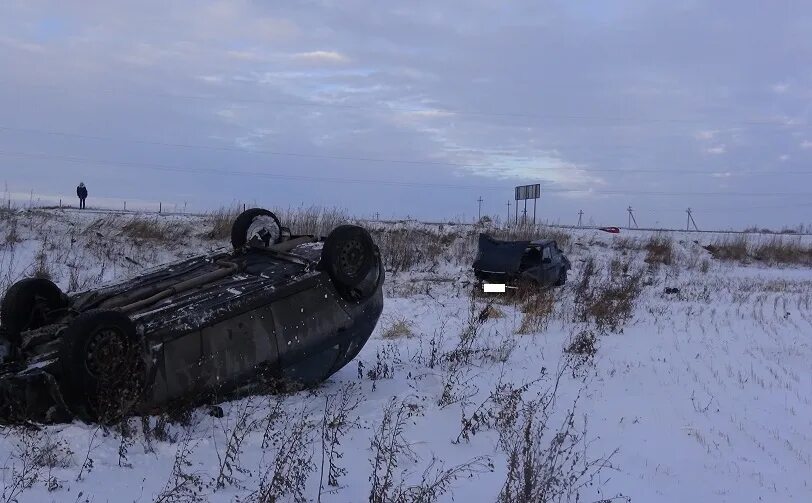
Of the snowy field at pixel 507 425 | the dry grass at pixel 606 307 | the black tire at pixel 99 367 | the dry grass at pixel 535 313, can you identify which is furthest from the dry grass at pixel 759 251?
the black tire at pixel 99 367

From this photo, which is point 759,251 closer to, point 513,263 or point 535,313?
point 513,263

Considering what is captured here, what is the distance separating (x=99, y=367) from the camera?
4848 mm

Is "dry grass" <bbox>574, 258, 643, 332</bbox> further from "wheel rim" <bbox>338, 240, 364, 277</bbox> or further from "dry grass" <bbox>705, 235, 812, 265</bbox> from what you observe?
"dry grass" <bbox>705, 235, 812, 265</bbox>

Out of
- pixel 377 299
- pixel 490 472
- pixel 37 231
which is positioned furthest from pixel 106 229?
pixel 490 472

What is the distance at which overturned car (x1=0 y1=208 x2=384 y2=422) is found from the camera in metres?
4.82

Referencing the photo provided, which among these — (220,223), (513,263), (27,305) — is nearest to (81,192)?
(220,223)

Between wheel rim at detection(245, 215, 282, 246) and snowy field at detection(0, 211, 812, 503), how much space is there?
1.31 m

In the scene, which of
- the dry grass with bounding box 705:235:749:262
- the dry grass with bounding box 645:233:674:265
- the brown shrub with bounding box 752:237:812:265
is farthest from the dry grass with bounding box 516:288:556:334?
the brown shrub with bounding box 752:237:812:265

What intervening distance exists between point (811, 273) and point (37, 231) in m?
27.9

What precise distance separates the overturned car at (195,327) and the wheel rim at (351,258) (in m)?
0.01

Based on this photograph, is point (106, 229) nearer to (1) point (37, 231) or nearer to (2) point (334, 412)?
(1) point (37, 231)

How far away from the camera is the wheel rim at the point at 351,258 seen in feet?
21.5

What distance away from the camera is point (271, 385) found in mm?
5879

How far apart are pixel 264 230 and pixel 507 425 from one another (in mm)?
3592
